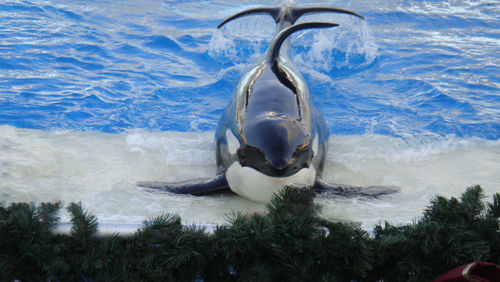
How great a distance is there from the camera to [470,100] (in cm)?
1055

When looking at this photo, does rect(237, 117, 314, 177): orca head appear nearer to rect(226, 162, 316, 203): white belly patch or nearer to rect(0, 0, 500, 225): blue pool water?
rect(226, 162, 316, 203): white belly patch

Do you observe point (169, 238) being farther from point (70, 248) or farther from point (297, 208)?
point (297, 208)

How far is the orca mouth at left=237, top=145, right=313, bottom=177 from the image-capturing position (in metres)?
4.53

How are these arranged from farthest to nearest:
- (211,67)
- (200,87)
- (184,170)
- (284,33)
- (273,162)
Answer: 1. (211,67)
2. (200,87)
3. (184,170)
4. (284,33)
5. (273,162)

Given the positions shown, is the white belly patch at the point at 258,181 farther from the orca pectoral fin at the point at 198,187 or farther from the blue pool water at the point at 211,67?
the blue pool water at the point at 211,67

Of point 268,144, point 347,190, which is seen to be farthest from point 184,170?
point 347,190

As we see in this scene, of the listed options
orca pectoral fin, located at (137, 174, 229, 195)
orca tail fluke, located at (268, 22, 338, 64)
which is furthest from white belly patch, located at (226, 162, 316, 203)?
orca tail fluke, located at (268, 22, 338, 64)

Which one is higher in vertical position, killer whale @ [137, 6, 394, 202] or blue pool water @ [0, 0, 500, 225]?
killer whale @ [137, 6, 394, 202]

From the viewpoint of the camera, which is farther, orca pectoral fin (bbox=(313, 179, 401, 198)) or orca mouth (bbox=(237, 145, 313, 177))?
orca pectoral fin (bbox=(313, 179, 401, 198))

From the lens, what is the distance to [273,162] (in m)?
4.53

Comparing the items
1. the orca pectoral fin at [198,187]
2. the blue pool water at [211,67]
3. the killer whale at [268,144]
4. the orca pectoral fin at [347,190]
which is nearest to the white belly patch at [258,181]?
the killer whale at [268,144]

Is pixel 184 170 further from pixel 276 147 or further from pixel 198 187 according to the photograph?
pixel 276 147

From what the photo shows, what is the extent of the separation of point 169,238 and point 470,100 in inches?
384

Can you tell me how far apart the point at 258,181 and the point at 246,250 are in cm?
218
